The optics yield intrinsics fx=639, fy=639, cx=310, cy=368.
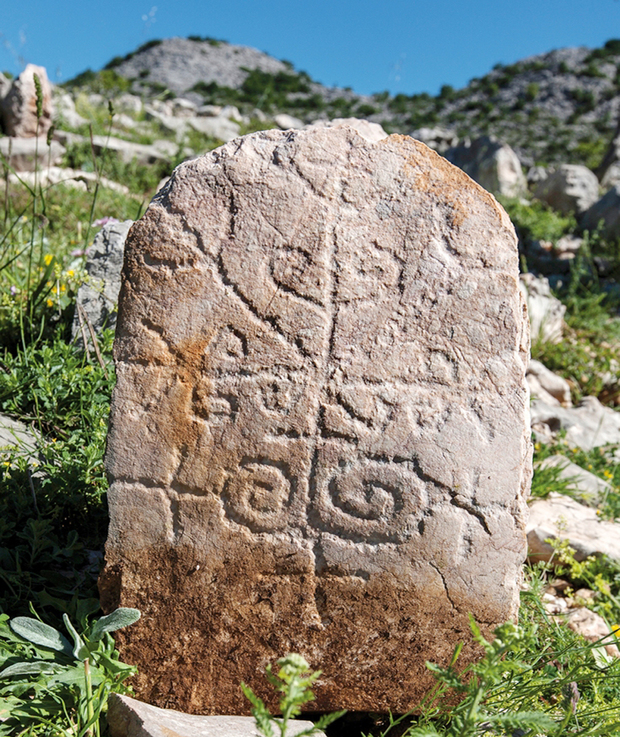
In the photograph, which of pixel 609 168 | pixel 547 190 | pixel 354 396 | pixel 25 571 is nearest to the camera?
pixel 354 396

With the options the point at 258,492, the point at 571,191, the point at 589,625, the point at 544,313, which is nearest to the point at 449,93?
the point at 571,191

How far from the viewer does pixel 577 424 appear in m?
4.09

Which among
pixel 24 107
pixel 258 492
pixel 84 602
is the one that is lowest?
pixel 84 602

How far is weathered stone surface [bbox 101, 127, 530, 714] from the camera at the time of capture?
64.1 inches

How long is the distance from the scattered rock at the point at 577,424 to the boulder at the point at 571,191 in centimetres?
570

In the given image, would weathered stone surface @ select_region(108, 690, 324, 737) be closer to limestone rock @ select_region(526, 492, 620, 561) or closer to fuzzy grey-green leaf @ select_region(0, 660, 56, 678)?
fuzzy grey-green leaf @ select_region(0, 660, 56, 678)

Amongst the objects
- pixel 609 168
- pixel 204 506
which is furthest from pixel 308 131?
pixel 609 168

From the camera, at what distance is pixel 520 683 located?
5.90 feet

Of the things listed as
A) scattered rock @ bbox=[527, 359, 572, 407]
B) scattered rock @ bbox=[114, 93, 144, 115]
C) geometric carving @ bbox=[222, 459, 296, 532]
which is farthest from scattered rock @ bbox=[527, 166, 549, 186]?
geometric carving @ bbox=[222, 459, 296, 532]

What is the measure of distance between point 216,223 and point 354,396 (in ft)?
1.87

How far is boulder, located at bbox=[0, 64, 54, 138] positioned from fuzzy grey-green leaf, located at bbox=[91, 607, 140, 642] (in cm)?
697

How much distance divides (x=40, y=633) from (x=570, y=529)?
2.24 meters

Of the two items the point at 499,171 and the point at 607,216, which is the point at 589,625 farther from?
the point at 499,171

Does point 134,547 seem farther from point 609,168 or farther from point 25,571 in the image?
point 609,168
